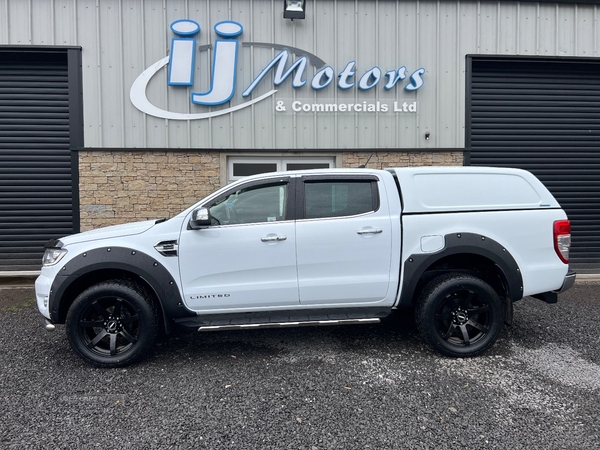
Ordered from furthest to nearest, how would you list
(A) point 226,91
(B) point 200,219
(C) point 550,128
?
(C) point 550,128
(A) point 226,91
(B) point 200,219

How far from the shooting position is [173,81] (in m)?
7.49

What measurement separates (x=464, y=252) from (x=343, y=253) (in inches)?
46.1

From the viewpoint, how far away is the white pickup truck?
12.9ft

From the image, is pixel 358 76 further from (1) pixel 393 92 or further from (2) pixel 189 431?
(2) pixel 189 431

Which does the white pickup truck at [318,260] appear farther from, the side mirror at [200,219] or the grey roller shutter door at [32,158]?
the grey roller shutter door at [32,158]

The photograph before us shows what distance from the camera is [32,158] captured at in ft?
25.8

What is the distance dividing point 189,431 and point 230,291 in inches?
52.0

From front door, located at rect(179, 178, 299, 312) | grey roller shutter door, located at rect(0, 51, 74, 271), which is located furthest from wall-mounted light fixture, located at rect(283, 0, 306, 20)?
front door, located at rect(179, 178, 299, 312)

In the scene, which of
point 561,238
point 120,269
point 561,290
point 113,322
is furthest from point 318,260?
point 561,290

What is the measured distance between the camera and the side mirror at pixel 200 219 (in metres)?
3.83

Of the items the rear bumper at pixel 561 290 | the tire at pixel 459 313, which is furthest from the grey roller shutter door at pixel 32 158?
the rear bumper at pixel 561 290

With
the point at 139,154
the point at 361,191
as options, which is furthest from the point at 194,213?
the point at 139,154

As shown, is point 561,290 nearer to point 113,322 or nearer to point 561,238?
point 561,238

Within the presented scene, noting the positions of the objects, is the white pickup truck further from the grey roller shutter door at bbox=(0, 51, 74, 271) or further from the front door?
Answer: the grey roller shutter door at bbox=(0, 51, 74, 271)
